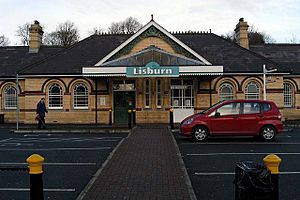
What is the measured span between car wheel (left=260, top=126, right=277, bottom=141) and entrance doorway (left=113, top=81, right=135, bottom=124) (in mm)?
11172

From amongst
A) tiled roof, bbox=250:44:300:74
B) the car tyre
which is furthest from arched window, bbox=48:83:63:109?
tiled roof, bbox=250:44:300:74

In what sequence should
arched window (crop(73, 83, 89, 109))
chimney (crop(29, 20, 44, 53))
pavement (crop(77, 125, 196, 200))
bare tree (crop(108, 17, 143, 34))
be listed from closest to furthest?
1. pavement (crop(77, 125, 196, 200))
2. arched window (crop(73, 83, 89, 109))
3. chimney (crop(29, 20, 44, 53))
4. bare tree (crop(108, 17, 143, 34))

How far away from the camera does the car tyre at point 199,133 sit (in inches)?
612

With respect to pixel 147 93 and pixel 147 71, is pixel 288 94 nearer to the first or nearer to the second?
pixel 147 93

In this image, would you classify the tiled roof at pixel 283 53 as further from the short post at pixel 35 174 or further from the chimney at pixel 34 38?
the short post at pixel 35 174

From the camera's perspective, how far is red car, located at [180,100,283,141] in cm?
1551

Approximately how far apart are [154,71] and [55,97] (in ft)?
24.6

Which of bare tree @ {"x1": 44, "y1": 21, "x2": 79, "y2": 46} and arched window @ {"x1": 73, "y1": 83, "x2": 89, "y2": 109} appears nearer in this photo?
arched window @ {"x1": 73, "y1": 83, "x2": 89, "y2": 109}

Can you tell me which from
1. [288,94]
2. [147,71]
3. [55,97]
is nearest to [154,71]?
[147,71]

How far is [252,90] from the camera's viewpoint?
25297mm

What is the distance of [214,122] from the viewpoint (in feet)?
50.9

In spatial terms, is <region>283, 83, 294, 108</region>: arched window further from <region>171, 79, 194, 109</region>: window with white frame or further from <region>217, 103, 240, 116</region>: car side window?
Answer: <region>217, 103, 240, 116</region>: car side window

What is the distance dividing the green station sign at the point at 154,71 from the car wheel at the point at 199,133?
7.26m

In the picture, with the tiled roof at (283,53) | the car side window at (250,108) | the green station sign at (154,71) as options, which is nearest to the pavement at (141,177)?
the car side window at (250,108)
